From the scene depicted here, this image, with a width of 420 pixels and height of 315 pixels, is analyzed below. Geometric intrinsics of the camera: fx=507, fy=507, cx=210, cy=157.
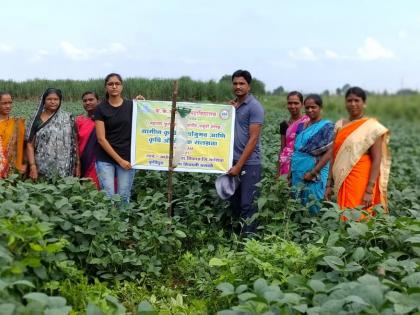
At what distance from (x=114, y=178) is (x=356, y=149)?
7.16 ft

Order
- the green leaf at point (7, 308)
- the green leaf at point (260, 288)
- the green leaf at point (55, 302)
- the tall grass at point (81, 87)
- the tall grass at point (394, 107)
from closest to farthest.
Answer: the tall grass at point (394, 107) → the green leaf at point (7, 308) → the green leaf at point (55, 302) → the green leaf at point (260, 288) → the tall grass at point (81, 87)

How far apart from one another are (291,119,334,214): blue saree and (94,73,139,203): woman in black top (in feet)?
5.07

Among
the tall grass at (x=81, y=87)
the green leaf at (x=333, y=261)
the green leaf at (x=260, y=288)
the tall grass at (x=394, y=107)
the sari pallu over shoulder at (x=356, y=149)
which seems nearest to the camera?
the tall grass at (x=394, y=107)

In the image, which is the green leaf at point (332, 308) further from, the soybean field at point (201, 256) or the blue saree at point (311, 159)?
the blue saree at point (311, 159)

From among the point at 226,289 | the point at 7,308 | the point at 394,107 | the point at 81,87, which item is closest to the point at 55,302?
the point at 7,308

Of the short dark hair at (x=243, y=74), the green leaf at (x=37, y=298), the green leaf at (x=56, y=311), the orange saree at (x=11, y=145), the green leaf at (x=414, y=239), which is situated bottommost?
the green leaf at (x=56, y=311)

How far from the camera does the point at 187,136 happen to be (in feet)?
15.6

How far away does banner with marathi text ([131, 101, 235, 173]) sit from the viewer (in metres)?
4.69

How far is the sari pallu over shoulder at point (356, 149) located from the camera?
4129 mm

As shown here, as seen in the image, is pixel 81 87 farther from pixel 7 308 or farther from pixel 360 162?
pixel 7 308

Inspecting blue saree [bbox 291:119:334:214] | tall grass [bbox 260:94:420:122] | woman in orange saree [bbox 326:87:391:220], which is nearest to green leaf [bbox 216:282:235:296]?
tall grass [bbox 260:94:420:122]

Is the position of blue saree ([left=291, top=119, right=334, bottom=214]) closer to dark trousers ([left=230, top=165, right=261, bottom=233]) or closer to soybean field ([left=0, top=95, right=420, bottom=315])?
soybean field ([left=0, top=95, right=420, bottom=315])

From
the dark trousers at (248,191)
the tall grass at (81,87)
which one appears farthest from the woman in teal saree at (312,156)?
the tall grass at (81,87)

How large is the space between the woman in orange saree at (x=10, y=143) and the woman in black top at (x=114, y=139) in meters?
0.73
